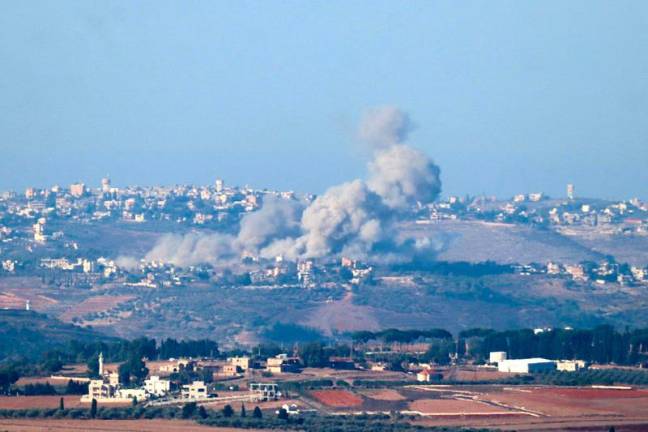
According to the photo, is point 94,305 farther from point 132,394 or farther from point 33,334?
point 132,394

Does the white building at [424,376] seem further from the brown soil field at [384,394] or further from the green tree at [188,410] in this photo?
the green tree at [188,410]

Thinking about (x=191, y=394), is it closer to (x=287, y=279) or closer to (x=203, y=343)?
(x=203, y=343)

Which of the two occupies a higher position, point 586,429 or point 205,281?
point 205,281

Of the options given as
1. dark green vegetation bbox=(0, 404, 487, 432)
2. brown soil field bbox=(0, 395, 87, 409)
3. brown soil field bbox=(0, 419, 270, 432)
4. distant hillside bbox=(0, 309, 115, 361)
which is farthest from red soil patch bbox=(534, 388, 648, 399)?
distant hillside bbox=(0, 309, 115, 361)

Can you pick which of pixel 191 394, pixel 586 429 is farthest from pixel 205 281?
pixel 586 429

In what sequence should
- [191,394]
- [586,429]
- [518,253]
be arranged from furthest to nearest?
[518,253]
[191,394]
[586,429]

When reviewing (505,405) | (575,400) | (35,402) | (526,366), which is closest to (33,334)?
(526,366)

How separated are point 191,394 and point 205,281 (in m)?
73.6

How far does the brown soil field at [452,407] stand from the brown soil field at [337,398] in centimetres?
259

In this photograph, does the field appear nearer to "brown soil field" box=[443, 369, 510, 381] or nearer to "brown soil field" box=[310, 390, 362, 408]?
"brown soil field" box=[310, 390, 362, 408]

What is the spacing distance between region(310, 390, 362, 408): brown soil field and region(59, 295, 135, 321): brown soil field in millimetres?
57594

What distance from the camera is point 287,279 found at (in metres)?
164

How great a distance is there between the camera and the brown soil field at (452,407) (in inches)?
3452

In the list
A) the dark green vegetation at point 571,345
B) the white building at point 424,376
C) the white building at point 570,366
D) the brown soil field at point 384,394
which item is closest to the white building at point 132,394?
the brown soil field at point 384,394
